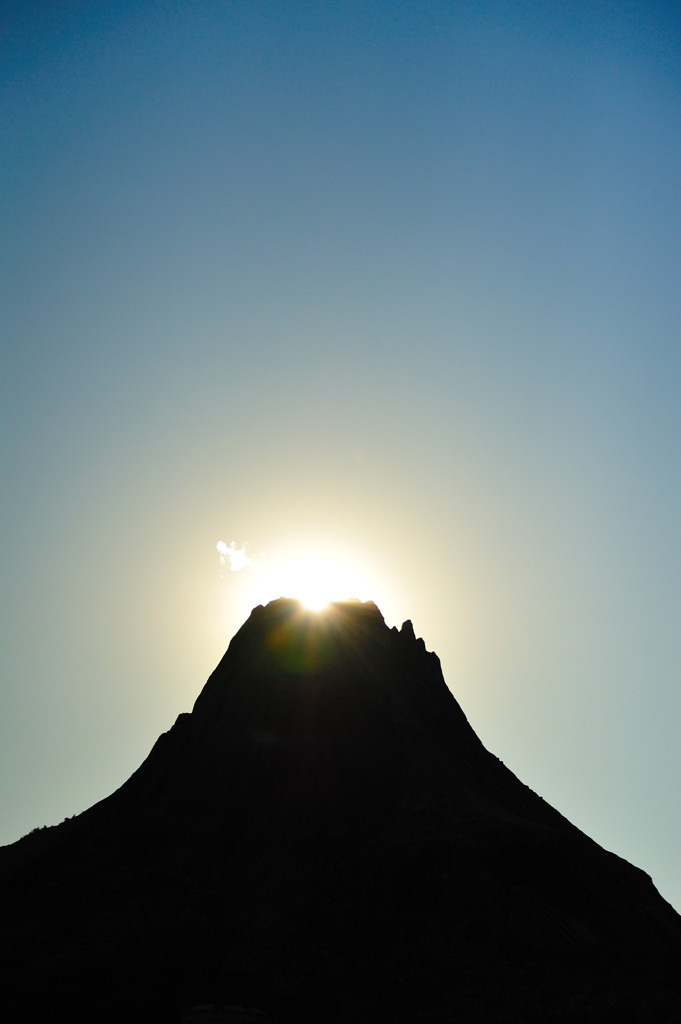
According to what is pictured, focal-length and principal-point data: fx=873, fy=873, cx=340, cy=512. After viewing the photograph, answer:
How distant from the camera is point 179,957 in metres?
41.3

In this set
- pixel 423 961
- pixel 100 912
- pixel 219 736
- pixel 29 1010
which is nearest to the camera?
pixel 29 1010

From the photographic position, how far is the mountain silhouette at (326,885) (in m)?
39.4

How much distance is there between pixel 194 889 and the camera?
46.2m

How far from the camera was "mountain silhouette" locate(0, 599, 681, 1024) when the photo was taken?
39375 mm

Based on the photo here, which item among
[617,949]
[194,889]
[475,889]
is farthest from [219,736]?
[617,949]

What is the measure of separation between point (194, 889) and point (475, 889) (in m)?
14.8

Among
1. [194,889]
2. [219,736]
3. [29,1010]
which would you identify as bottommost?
[29,1010]

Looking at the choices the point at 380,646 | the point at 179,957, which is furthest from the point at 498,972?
the point at 380,646

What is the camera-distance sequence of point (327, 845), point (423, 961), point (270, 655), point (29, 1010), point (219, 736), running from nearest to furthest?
point (29, 1010), point (423, 961), point (327, 845), point (219, 736), point (270, 655)

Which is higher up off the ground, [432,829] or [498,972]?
[432,829]

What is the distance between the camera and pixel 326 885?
148 ft

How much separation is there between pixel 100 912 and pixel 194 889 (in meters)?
4.85

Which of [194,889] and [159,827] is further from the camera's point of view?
[159,827]

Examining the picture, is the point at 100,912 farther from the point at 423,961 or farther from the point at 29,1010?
the point at 423,961
